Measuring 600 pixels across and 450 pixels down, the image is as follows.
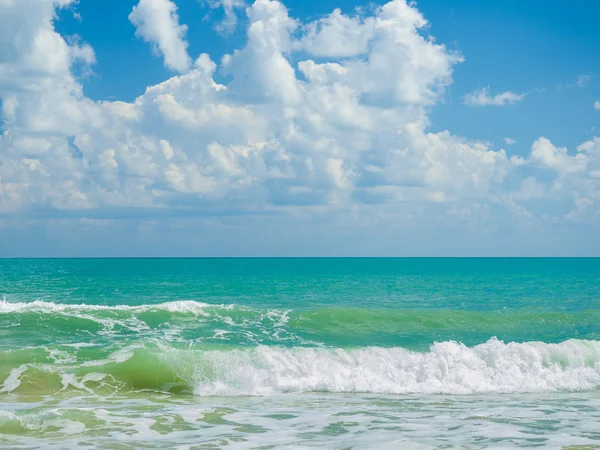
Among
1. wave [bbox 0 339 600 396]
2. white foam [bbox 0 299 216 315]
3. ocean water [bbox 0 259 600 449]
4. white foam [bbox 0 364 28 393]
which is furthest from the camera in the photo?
white foam [bbox 0 299 216 315]

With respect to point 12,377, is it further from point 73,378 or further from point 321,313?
point 321,313

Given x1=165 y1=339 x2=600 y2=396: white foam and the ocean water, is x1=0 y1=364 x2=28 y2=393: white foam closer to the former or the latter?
the ocean water

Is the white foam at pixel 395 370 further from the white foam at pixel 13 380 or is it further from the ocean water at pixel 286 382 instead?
the white foam at pixel 13 380

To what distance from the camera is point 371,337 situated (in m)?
24.3

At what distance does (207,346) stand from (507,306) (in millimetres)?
25048

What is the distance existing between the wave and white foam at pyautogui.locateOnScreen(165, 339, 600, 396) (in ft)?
0.09

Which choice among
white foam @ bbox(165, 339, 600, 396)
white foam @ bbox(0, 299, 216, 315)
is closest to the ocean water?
white foam @ bbox(165, 339, 600, 396)

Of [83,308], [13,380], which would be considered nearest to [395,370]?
[13,380]

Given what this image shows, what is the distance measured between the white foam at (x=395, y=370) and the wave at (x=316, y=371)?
0.09ft

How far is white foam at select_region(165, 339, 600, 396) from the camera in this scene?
15.5 metres

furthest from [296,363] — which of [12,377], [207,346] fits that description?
[12,377]

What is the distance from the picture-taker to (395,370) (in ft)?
54.2

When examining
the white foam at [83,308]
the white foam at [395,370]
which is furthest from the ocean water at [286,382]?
the white foam at [83,308]

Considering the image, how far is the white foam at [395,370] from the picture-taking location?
15.5 meters
